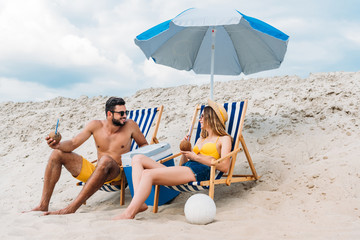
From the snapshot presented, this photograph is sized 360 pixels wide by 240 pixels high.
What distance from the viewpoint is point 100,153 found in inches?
167

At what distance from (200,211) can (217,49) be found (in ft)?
11.7

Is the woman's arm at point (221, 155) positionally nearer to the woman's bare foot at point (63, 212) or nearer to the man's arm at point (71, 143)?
the man's arm at point (71, 143)

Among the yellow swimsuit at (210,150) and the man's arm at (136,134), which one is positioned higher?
the man's arm at (136,134)

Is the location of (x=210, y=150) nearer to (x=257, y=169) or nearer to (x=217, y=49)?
(x=257, y=169)

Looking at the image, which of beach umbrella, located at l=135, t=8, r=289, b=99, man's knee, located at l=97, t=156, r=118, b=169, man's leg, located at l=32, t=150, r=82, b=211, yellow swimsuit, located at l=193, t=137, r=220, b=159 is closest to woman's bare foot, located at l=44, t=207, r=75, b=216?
man's leg, located at l=32, t=150, r=82, b=211

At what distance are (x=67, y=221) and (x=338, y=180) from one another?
3066mm

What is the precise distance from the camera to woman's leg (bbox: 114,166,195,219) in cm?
317

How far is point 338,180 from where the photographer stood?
4156 mm

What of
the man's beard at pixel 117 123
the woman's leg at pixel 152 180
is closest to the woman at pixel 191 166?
the woman's leg at pixel 152 180

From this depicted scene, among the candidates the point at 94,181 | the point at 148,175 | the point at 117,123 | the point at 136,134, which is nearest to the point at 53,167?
the point at 94,181

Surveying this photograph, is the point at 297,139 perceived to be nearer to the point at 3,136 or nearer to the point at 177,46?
the point at 177,46

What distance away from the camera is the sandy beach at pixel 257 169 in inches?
115

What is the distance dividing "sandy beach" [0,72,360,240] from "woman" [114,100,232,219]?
290 millimetres

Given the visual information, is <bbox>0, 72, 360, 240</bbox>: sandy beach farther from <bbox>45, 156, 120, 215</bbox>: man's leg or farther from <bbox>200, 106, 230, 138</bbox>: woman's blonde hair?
<bbox>200, 106, 230, 138</bbox>: woman's blonde hair
